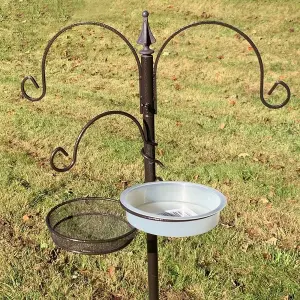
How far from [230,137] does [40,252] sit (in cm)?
282

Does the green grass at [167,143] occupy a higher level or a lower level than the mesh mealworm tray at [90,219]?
lower

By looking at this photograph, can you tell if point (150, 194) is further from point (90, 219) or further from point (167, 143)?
point (167, 143)

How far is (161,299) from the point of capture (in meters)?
3.09

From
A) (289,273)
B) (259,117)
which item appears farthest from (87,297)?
(259,117)

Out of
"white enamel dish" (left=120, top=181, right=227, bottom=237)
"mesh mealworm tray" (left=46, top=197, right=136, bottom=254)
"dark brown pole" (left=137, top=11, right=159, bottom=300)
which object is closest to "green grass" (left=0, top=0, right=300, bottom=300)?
"mesh mealworm tray" (left=46, top=197, right=136, bottom=254)

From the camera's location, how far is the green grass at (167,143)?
129 inches

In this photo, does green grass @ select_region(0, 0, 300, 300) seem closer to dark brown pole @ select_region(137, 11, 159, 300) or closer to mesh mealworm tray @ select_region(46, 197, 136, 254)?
mesh mealworm tray @ select_region(46, 197, 136, 254)

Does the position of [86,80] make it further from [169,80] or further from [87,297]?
[87,297]

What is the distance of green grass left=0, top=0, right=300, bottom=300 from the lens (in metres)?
3.28

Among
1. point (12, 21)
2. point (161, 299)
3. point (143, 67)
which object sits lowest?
point (161, 299)

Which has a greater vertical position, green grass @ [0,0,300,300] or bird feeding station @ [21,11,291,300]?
bird feeding station @ [21,11,291,300]

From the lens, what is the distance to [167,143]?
559 centimetres

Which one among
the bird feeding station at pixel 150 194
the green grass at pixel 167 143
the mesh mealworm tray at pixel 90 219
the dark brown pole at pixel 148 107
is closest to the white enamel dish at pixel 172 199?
the bird feeding station at pixel 150 194

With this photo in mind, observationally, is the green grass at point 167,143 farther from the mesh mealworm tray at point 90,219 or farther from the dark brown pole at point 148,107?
the dark brown pole at point 148,107
